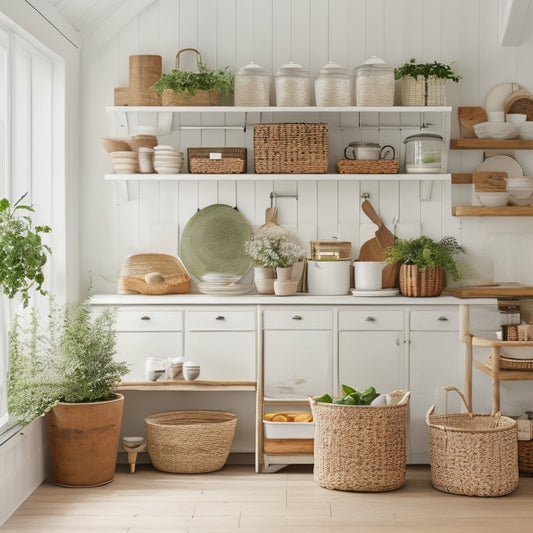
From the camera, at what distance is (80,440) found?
4.61 m

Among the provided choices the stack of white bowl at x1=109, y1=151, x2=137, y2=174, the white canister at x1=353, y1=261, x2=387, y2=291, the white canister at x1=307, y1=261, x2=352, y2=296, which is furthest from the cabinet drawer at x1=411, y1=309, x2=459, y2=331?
the stack of white bowl at x1=109, y1=151, x2=137, y2=174

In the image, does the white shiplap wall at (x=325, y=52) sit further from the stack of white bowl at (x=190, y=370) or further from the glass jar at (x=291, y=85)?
the stack of white bowl at (x=190, y=370)

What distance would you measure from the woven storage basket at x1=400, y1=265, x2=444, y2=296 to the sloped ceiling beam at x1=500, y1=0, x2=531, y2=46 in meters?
1.52

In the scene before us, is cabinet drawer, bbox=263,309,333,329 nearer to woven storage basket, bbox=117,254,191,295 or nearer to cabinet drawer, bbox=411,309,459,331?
cabinet drawer, bbox=411,309,459,331

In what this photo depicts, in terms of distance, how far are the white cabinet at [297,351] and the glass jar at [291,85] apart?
126 centimetres

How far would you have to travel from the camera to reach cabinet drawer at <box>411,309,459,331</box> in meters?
5.11

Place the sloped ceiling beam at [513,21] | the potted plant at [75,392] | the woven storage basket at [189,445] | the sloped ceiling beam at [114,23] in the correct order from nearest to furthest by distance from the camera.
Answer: the potted plant at [75,392], the woven storage basket at [189,445], the sloped ceiling beam at [513,21], the sloped ceiling beam at [114,23]

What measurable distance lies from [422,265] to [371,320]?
0.48 m

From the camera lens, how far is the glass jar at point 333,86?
5.30 meters

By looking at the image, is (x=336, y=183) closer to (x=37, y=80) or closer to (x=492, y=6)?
(x=492, y=6)

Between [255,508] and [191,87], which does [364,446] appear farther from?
[191,87]

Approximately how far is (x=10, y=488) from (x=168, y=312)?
140cm

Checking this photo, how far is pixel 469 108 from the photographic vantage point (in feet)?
18.1

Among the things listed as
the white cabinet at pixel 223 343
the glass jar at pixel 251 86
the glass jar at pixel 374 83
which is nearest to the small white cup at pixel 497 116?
the glass jar at pixel 374 83
